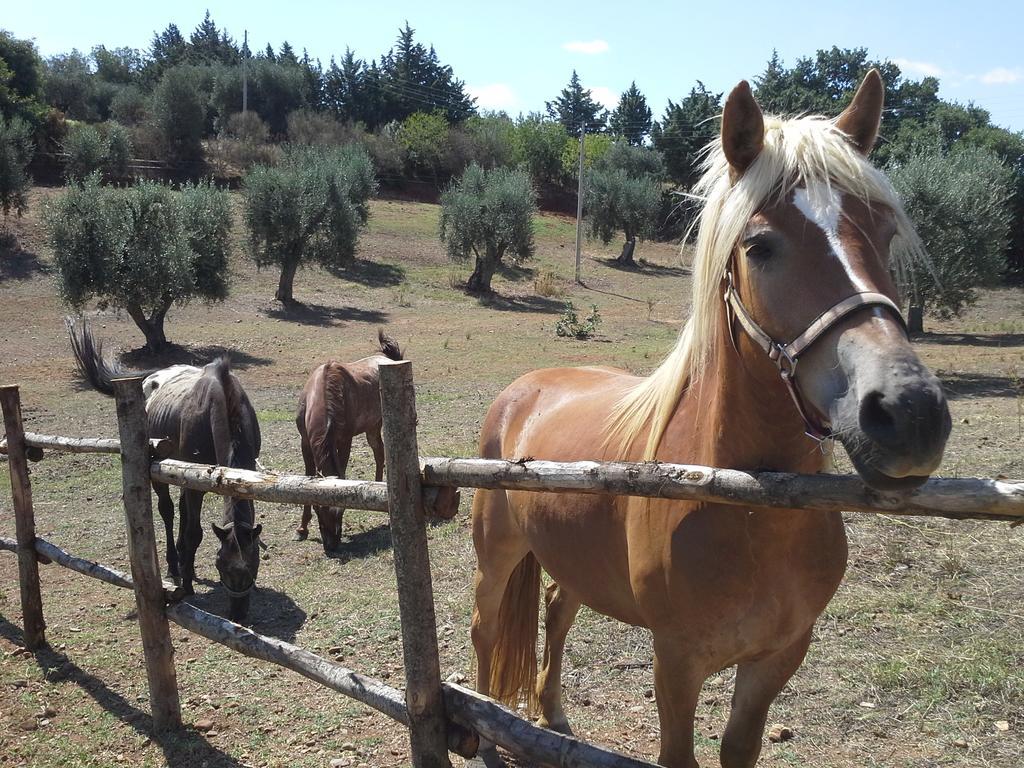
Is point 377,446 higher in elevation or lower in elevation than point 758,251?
lower

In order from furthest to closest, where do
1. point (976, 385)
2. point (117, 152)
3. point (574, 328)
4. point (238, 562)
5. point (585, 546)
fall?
point (117, 152), point (574, 328), point (976, 385), point (238, 562), point (585, 546)

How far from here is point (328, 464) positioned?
709 cm

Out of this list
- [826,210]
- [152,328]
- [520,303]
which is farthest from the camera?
[520,303]

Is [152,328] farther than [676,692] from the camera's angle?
Yes

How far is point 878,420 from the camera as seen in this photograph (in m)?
1.49

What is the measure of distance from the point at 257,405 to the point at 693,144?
44.5 m

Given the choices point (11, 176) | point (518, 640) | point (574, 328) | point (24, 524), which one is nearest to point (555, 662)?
point (518, 640)

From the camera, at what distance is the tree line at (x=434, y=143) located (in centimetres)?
1720

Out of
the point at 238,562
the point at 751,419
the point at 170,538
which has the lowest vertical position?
the point at 170,538

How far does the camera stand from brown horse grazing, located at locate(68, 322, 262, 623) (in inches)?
200

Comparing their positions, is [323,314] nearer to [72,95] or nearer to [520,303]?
[520,303]

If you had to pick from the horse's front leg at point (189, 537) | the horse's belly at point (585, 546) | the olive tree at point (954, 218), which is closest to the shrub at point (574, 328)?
the olive tree at point (954, 218)

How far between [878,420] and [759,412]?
551 millimetres

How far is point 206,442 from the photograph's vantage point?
6012 millimetres
